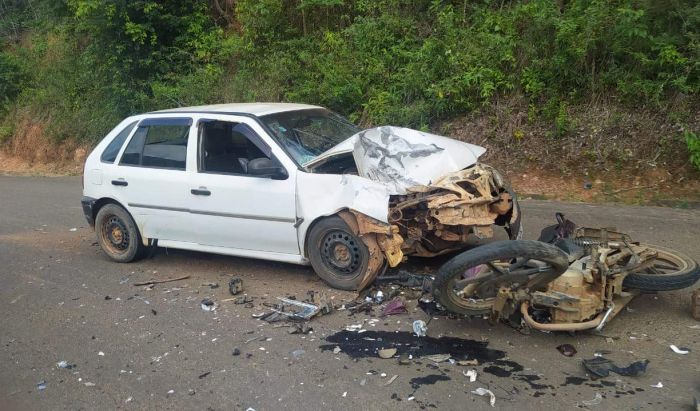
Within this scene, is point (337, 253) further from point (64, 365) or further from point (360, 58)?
point (360, 58)

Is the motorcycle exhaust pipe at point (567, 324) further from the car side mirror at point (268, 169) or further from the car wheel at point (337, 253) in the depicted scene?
the car side mirror at point (268, 169)

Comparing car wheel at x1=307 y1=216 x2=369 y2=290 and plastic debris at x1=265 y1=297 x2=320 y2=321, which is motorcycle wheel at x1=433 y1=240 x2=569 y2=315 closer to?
car wheel at x1=307 y1=216 x2=369 y2=290

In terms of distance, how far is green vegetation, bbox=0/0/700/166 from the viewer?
9.88m

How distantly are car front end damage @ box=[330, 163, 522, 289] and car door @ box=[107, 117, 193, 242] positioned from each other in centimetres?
199

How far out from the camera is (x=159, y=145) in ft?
22.1

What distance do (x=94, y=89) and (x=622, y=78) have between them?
50.3 ft

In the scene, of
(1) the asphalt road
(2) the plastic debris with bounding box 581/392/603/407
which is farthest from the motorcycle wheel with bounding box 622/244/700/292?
(2) the plastic debris with bounding box 581/392/603/407

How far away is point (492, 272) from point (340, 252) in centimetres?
159

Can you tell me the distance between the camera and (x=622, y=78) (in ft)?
32.6

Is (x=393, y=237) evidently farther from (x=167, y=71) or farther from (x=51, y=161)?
(x=51, y=161)

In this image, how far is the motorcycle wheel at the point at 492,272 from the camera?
4246mm

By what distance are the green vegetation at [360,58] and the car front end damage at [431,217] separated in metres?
5.11

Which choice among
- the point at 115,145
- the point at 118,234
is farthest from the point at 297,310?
the point at 115,145

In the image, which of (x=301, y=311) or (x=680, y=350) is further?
(x=301, y=311)
